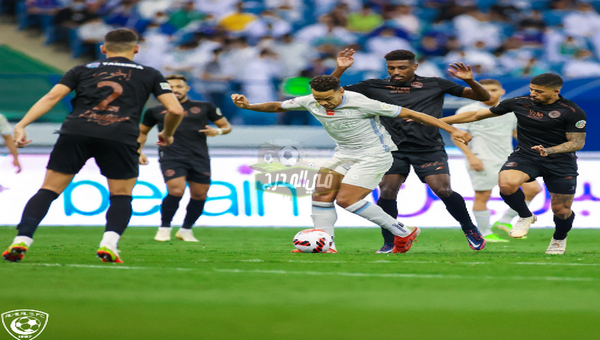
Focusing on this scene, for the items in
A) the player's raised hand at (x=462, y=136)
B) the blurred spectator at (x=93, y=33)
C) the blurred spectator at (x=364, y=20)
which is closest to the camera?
the player's raised hand at (x=462, y=136)

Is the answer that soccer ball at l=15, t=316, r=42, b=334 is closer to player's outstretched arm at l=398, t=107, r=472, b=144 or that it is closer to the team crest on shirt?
player's outstretched arm at l=398, t=107, r=472, b=144

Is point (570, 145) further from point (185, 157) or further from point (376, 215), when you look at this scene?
point (185, 157)

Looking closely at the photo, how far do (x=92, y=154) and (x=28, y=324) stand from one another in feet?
7.11

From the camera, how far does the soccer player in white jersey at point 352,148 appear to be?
6539mm

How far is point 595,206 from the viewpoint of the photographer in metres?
11.4

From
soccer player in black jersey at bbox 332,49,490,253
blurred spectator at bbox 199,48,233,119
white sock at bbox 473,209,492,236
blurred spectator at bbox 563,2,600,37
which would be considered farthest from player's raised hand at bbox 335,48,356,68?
blurred spectator at bbox 563,2,600,37

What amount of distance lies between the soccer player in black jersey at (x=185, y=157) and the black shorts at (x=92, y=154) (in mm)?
3652

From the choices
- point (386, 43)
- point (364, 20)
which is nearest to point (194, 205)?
point (386, 43)

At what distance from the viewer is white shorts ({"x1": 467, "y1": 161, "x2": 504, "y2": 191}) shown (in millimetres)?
9836

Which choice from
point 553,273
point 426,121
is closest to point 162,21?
point 426,121

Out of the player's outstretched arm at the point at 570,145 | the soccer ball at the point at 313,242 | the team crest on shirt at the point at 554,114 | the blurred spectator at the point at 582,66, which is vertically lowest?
the soccer ball at the point at 313,242

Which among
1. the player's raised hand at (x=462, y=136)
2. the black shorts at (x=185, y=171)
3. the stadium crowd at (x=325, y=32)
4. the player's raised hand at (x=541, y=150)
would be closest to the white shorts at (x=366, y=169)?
the player's raised hand at (x=462, y=136)

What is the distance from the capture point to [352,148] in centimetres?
689

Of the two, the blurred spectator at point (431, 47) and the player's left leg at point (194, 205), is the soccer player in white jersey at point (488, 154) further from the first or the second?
the blurred spectator at point (431, 47)
